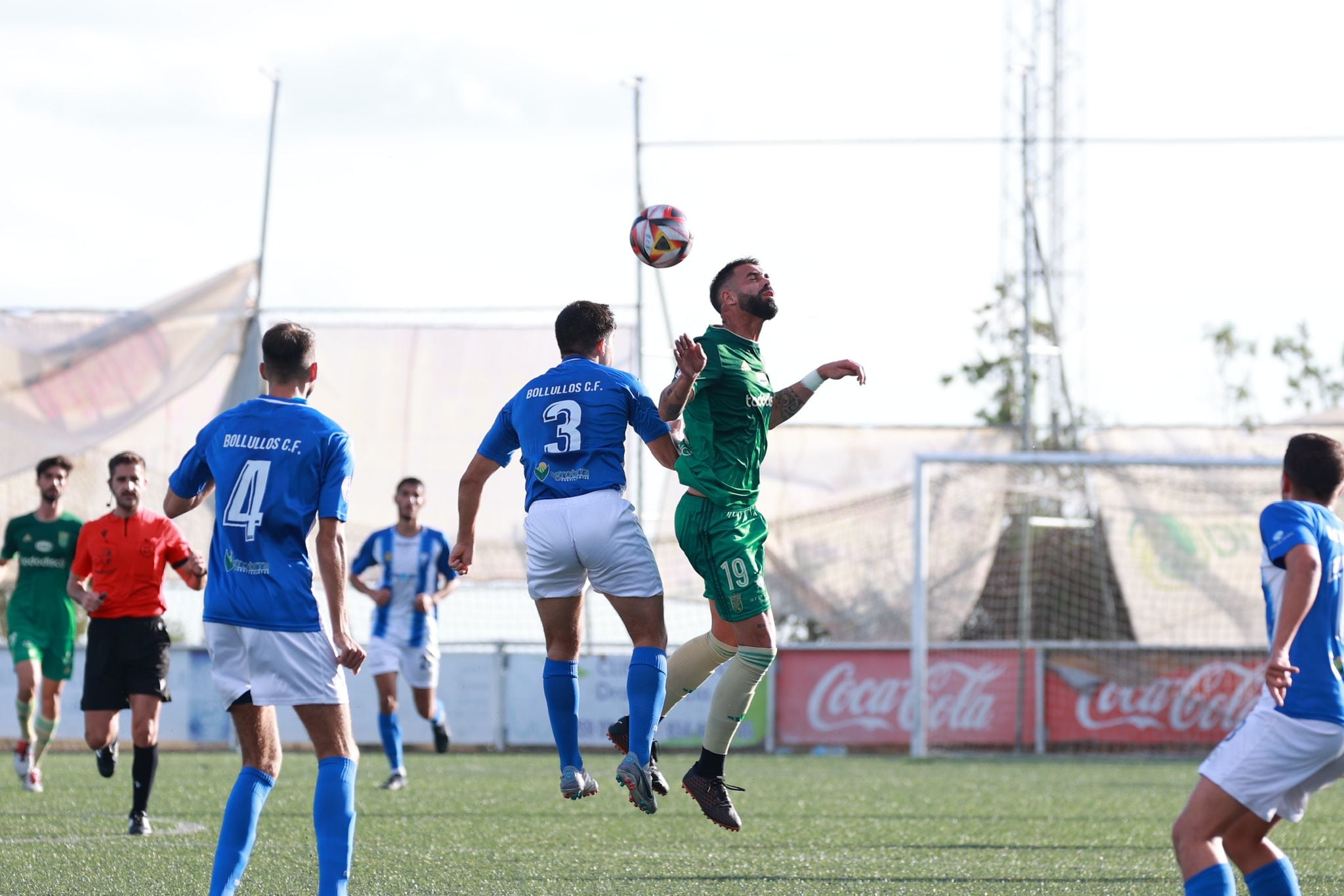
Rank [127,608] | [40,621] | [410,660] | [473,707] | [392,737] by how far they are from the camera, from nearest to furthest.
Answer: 1. [127,608]
2. [40,621]
3. [392,737]
4. [410,660]
5. [473,707]

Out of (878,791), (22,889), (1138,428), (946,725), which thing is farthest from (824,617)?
(22,889)

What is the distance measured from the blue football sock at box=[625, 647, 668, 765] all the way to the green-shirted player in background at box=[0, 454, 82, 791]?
264 inches

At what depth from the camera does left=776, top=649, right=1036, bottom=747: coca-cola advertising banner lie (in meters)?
18.9

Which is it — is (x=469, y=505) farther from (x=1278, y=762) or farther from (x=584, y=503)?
(x=1278, y=762)

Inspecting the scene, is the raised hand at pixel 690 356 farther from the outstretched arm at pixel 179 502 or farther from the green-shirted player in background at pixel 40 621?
the green-shirted player in background at pixel 40 621

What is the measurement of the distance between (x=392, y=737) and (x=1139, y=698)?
32.3 ft

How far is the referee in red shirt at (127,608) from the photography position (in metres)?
9.43

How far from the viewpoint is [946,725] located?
746 inches

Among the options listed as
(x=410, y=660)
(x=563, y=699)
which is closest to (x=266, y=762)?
(x=563, y=699)

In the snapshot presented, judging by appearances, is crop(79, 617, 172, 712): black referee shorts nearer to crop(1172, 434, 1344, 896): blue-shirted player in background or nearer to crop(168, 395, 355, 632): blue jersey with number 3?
crop(168, 395, 355, 632): blue jersey with number 3

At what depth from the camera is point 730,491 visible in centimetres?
704

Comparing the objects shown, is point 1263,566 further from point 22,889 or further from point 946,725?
point 946,725

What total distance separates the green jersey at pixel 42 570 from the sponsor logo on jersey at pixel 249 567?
7038 millimetres

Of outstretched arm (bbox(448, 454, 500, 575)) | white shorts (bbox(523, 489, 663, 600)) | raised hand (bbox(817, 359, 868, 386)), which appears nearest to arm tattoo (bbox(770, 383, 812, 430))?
raised hand (bbox(817, 359, 868, 386))
